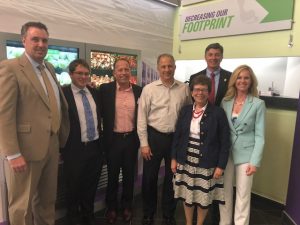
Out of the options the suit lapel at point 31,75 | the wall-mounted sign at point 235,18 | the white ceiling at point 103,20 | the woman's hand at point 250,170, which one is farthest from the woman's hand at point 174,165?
the wall-mounted sign at point 235,18

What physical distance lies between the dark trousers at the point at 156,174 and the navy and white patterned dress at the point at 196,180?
0.83 feet

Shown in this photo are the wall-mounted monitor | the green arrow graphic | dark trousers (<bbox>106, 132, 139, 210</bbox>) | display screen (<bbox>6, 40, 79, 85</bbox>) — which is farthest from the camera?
the green arrow graphic

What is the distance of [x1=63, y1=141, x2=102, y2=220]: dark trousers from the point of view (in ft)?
7.58

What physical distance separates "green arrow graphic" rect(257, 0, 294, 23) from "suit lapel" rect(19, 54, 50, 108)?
8.60 ft

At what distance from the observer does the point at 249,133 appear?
2219mm

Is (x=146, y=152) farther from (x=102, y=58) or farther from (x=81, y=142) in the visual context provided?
(x=102, y=58)

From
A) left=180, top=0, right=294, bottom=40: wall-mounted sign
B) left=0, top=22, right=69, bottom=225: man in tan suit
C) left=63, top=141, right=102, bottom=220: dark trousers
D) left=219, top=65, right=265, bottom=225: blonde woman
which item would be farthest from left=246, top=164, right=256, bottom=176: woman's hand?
left=180, top=0, right=294, bottom=40: wall-mounted sign

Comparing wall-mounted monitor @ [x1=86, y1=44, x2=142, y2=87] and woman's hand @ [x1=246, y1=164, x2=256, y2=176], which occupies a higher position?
wall-mounted monitor @ [x1=86, y1=44, x2=142, y2=87]

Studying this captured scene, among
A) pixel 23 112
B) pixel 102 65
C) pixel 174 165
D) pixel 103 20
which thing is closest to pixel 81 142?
pixel 23 112

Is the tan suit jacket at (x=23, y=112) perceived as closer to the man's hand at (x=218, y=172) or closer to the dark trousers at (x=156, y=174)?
the dark trousers at (x=156, y=174)

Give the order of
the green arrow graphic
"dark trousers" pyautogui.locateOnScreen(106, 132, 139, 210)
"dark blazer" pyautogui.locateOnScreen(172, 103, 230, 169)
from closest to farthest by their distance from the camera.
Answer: "dark blazer" pyautogui.locateOnScreen(172, 103, 230, 169) < "dark trousers" pyautogui.locateOnScreen(106, 132, 139, 210) < the green arrow graphic

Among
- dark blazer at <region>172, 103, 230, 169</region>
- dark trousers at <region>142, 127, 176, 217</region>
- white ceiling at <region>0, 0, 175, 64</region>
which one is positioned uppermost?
white ceiling at <region>0, 0, 175, 64</region>

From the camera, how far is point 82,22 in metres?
3.10

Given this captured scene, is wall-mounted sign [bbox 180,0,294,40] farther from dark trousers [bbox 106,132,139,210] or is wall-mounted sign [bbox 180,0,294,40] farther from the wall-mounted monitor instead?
dark trousers [bbox 106,132,139,210]
